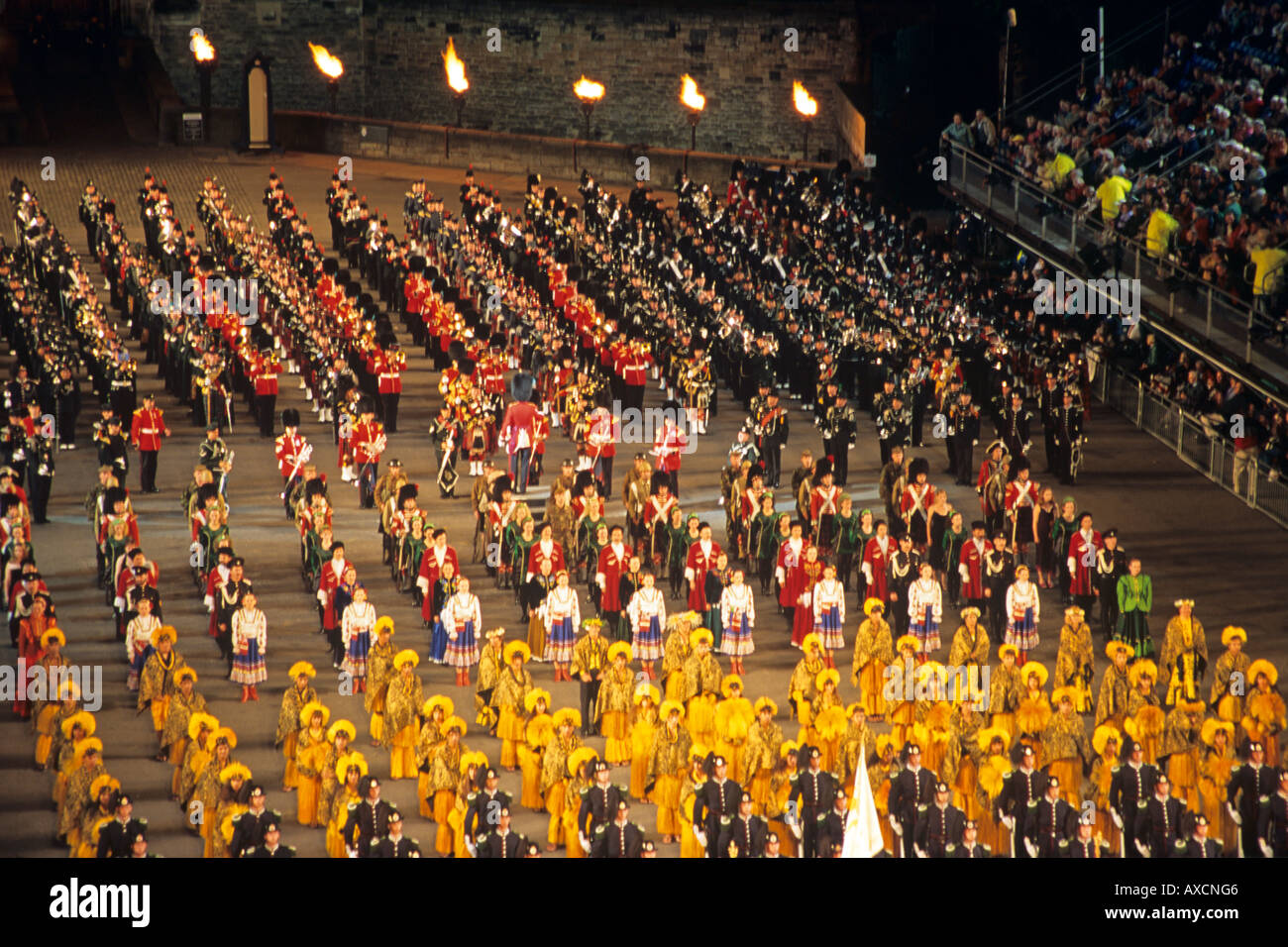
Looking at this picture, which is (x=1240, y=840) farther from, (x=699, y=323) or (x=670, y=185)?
(x=670, y=185)

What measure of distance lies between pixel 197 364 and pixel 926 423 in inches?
325

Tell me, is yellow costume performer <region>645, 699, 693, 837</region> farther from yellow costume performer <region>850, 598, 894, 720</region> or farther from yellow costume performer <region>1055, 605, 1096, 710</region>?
yellow costume performer <region>1055, 605, 1096, 710</region>

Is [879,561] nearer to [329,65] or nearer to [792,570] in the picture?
[792,570]

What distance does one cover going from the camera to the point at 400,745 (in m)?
16.8

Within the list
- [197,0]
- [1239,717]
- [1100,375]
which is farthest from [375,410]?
[197,0]

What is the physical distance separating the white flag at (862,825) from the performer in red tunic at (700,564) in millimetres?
4229

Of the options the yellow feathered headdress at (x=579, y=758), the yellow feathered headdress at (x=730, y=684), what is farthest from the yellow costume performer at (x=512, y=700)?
the yellow feathered headdress at (x=730, y=684)

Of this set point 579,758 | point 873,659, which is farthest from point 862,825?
point 873,659

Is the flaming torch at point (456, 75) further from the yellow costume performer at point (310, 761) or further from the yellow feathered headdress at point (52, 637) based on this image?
the yellow costume performer at point (310, 761)

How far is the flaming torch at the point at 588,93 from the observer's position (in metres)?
39.7

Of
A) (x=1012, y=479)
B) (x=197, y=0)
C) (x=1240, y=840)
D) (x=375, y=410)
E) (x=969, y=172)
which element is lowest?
(x=1240, y=840)

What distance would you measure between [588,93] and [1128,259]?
16607mm

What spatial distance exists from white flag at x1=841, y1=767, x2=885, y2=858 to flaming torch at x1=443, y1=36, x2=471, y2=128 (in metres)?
28.5

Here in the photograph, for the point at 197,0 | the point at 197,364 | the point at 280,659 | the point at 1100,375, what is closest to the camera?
the point at 280,659
